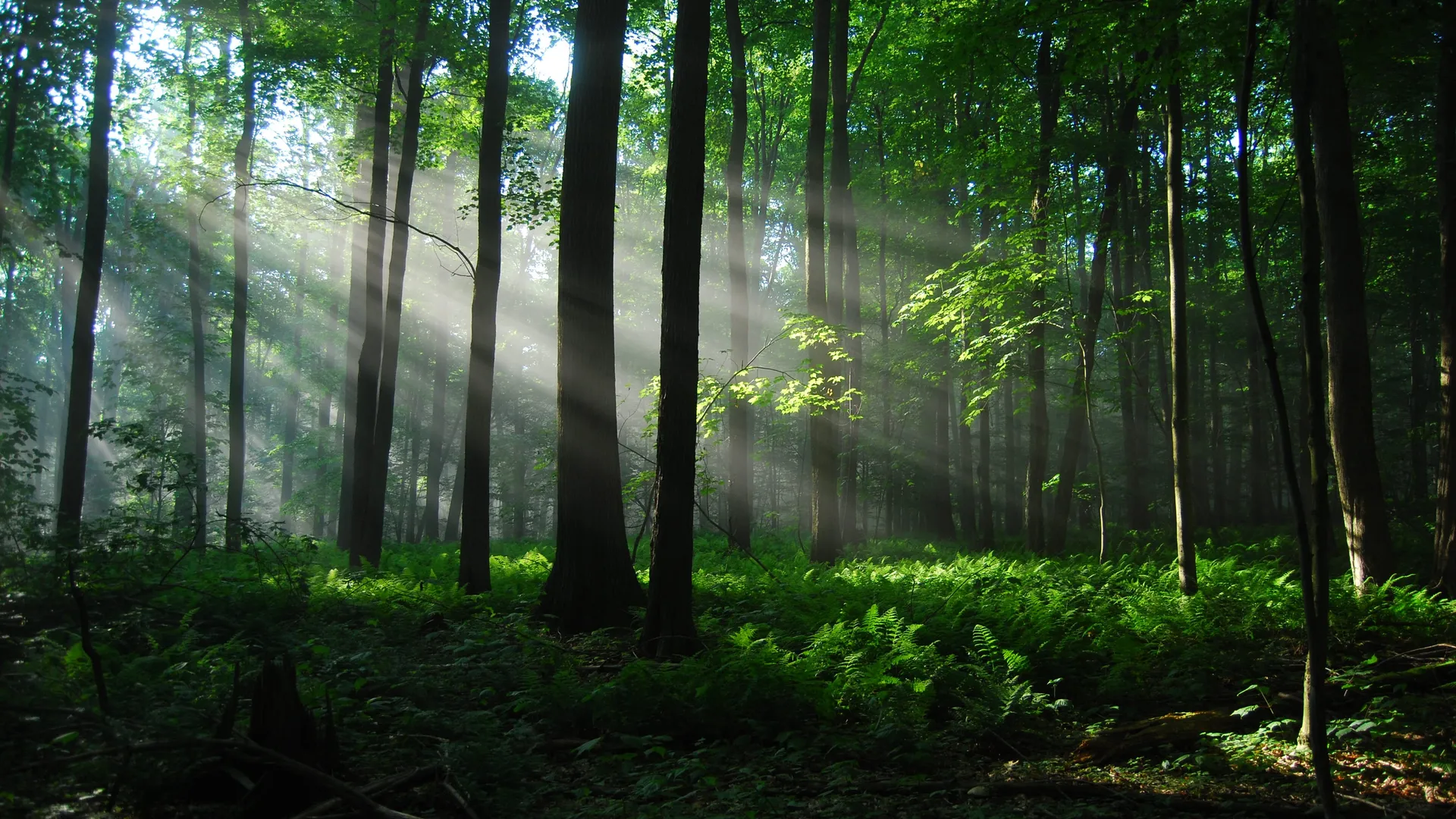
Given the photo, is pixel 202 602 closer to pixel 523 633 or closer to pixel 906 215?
pixel 523 633

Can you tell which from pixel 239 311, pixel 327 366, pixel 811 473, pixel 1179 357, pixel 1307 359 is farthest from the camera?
pixel 327 366

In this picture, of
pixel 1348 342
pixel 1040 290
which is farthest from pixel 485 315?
pixel 1348 342

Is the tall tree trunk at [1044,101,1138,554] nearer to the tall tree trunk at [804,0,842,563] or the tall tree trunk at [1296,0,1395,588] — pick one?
the tall tree trunk at [1296,0,1395,588]

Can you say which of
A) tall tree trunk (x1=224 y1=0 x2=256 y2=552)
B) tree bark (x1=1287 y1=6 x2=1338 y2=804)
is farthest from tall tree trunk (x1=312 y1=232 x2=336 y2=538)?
tree bark (x1=1287 y1=6 x2=1338 y2=804)

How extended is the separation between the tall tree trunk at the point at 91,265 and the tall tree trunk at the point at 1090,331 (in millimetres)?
16353

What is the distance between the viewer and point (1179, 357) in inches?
323

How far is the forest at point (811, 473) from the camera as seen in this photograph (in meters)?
4.00

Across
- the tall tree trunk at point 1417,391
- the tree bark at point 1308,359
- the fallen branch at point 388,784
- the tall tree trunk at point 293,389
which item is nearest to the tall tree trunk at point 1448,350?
the tree bark at point 1308,359

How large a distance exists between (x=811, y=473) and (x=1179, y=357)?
6.89 metres

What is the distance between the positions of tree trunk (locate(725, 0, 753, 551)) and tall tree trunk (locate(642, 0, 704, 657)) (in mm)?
7734

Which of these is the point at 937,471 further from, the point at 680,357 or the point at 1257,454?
the point at 680,357

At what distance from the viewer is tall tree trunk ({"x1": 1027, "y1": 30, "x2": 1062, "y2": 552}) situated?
13.4m

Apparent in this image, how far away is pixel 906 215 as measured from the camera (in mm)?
22562

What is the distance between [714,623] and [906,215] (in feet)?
57.8
